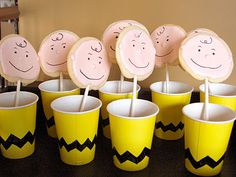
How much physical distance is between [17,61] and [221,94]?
1.60 feet

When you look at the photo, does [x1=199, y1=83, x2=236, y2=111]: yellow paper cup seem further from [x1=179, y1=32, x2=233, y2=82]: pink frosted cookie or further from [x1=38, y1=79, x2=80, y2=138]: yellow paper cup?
[x1=38, y1=79, x2=80, y2=138]: yellow paper cup

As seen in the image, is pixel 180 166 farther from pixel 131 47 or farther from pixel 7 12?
pixel 7 12

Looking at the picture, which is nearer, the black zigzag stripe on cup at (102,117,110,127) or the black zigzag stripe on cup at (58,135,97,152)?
the black zigzag stripe on cup at (58,135,97,152)

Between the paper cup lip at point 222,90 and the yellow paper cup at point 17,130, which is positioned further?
the paper cup lip at point 222,90

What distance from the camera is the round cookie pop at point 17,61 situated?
1.96ft

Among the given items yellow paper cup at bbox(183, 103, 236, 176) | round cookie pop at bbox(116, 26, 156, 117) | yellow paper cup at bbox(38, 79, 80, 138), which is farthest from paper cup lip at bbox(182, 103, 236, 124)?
yellow paper cup at bbox(38, 79, 80, 138)

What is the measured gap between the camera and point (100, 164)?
59cm

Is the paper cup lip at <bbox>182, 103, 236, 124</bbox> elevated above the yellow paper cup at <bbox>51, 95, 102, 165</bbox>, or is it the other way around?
the paper cup lip at <bbox>182, 103, 236, 124</bbox>

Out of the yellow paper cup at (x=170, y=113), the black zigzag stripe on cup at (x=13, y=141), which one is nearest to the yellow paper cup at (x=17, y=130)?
the black zigzag stripe on cup at (x=13, y=141)

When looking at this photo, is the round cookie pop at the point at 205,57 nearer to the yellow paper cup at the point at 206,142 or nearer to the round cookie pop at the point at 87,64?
the yellow paper cup at the point at 206,142

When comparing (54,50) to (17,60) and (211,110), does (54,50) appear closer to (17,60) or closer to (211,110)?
(17,60)

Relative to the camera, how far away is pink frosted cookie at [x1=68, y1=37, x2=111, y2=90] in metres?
0.57

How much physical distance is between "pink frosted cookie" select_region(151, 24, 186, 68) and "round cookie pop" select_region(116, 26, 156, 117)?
Result: 9 centimetres

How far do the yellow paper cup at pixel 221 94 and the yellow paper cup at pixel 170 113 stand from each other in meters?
0.04
